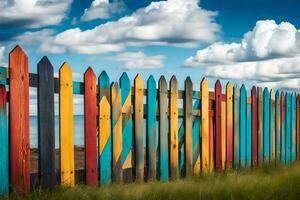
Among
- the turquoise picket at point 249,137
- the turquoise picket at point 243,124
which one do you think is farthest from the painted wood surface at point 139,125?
the turquoise picket at point 249,137

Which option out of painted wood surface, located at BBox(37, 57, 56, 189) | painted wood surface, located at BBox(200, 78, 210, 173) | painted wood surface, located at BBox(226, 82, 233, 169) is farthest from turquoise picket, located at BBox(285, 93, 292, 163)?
painted wood surface, located at BBox(37, 57, 56, 189)

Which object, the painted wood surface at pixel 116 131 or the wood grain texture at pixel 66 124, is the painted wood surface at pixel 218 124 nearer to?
the painted wood surface at pixel 116 131

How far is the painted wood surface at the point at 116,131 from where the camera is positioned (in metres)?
6.19

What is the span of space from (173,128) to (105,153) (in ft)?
4.93

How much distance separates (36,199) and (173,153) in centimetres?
294

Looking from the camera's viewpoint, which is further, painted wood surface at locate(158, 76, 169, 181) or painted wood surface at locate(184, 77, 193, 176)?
painted wood surface at locate(184, 77, 193, 176)

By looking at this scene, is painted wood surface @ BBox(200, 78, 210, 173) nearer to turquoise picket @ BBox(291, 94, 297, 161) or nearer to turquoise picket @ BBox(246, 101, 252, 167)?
turquoise picket @ BBox(246, 101, 252, 167)

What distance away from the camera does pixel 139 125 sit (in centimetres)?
665

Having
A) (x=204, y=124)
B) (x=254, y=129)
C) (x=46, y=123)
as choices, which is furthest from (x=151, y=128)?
(x=254, y=129)

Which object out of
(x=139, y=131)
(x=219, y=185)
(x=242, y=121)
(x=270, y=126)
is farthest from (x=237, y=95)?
(x=219, y=185)

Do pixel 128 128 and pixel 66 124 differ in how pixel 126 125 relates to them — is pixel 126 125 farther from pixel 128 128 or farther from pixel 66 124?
pixel 66 124

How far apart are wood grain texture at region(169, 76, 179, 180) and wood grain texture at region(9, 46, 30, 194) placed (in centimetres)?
261

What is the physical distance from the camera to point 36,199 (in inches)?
189

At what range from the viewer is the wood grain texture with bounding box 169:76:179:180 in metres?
7.25
